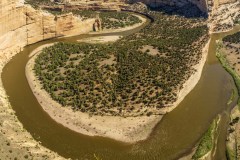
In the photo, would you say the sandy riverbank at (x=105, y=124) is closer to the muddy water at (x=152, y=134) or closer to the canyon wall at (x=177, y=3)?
the muddy water at (x=152, y=134)

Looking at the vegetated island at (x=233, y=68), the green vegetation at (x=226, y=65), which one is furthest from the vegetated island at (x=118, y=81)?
the vegetated island at (x=233, y=68)

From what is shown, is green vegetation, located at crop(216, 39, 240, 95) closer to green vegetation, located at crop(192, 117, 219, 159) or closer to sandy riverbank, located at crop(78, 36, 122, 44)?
green vegetation, located at crop(192, 117, 219, 159)

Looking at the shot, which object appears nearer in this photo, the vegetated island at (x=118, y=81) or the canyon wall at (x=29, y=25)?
the vegetated island at (x=118, y=81)

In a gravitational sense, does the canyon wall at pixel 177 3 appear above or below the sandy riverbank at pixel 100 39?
above

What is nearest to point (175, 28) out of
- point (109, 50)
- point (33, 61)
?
point (109, 50)

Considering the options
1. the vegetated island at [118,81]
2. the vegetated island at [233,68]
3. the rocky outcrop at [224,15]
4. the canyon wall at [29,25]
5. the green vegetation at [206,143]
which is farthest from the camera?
the rocky outcrop at [224,15]

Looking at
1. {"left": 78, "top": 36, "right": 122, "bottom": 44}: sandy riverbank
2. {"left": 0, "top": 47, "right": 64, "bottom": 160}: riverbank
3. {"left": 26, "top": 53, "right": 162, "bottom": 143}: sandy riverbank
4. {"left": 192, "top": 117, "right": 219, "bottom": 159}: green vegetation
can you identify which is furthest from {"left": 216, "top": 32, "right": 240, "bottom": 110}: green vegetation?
{"left": 0, "top": 47, "right": 64, "bottom": 160}: riverbank

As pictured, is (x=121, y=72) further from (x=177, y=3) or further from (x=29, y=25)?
(x=177, y=3)
